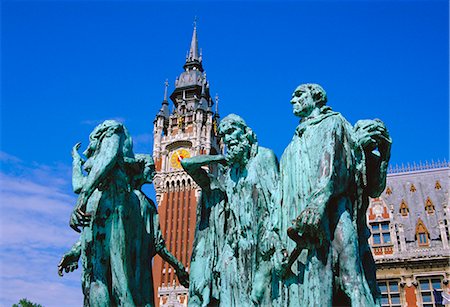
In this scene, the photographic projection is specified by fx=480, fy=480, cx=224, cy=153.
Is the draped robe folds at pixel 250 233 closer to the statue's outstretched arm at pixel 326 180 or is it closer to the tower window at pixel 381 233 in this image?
the statue's outstretched arm at pixel 326 180

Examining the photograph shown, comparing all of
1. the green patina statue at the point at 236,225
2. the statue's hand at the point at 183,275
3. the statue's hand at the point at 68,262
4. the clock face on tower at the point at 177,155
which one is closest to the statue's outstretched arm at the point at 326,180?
the green patina statue at the point at 236,225

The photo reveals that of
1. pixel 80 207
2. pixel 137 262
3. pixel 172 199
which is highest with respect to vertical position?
pixel 172 199

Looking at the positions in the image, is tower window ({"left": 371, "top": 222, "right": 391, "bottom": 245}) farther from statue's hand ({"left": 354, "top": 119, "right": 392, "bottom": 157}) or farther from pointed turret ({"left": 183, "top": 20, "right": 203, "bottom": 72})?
pointed turret ({"left": 183, "top": 20, "right": 203, "bottom": 72})

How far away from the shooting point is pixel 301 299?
160 inches

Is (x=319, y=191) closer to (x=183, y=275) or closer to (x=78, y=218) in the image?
(x=78, y=218)

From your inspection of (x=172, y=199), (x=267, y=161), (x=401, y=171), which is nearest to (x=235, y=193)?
(x=267, y=161)

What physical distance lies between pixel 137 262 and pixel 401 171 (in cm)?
2624

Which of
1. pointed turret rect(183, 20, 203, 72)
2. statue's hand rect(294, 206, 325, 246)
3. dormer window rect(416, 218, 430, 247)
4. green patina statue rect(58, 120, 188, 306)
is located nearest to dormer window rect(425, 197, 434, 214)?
dormer window rect(416, 218, 430, 247)

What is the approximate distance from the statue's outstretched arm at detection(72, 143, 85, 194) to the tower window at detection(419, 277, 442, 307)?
22036 millimetres

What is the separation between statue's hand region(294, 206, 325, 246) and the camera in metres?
3.89

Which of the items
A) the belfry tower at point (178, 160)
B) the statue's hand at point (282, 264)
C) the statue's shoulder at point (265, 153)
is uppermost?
the belfry tower at point (178, 160)

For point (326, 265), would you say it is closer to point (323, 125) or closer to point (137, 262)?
point (323, 125)

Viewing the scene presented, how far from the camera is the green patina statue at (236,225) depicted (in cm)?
481

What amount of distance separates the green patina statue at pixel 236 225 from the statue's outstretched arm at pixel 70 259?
57.6 inches
